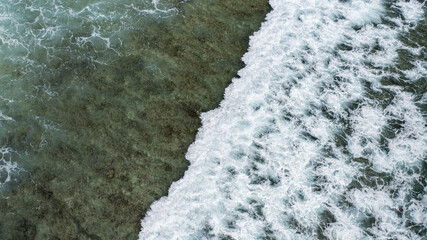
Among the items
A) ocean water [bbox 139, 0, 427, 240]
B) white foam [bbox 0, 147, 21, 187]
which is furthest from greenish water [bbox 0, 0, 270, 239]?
ocean water [bbox 139, 0, 427, 240]

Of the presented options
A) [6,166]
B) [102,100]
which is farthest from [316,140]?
[6,166]

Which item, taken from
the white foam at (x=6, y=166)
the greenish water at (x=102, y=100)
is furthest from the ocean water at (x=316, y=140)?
the white foam at (x=6, y=166)

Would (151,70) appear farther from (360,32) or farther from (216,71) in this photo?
(360,32)

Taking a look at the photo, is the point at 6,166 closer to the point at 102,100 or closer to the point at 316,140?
the point at 102,100

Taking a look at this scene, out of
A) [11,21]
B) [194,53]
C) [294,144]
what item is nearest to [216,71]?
[194,53]

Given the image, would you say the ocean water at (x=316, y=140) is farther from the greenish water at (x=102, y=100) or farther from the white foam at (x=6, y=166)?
the white foam at (x=6, y=166)

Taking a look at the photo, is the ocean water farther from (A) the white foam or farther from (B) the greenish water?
(A) the white foam
